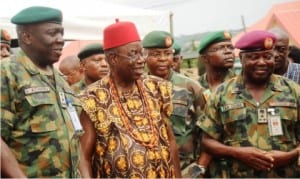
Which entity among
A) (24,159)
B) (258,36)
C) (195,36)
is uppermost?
(258,36)

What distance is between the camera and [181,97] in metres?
5.41

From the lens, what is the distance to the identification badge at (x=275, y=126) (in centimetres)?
447

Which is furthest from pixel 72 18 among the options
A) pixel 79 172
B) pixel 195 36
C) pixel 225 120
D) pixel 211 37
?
pixel 195 36

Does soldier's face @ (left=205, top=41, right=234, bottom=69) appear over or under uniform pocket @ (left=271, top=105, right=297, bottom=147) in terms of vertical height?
over

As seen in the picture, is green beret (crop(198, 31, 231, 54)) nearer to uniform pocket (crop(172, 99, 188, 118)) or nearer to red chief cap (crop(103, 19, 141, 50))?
uniform pocket (crop(172, 99, 188, 118))

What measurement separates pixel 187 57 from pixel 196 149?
945cm

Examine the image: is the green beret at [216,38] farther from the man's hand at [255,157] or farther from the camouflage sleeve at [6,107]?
the camouflage sleeve at [6,107]

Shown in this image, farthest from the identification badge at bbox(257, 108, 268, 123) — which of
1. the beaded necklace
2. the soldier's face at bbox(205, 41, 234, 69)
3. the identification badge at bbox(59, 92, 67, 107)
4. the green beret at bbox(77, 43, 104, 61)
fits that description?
the green beret at bbox(77, 43, 104, 61)

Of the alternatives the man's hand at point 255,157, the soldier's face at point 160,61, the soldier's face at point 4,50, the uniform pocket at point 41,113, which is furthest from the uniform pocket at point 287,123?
the soldier's face at point 4,50

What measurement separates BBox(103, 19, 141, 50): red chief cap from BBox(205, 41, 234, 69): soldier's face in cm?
192

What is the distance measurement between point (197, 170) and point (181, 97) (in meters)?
0.91

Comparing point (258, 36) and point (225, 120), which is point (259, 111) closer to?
point (225, 120)

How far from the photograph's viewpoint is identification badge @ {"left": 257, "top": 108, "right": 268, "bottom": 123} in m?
4.51

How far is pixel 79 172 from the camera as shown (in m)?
3.84
